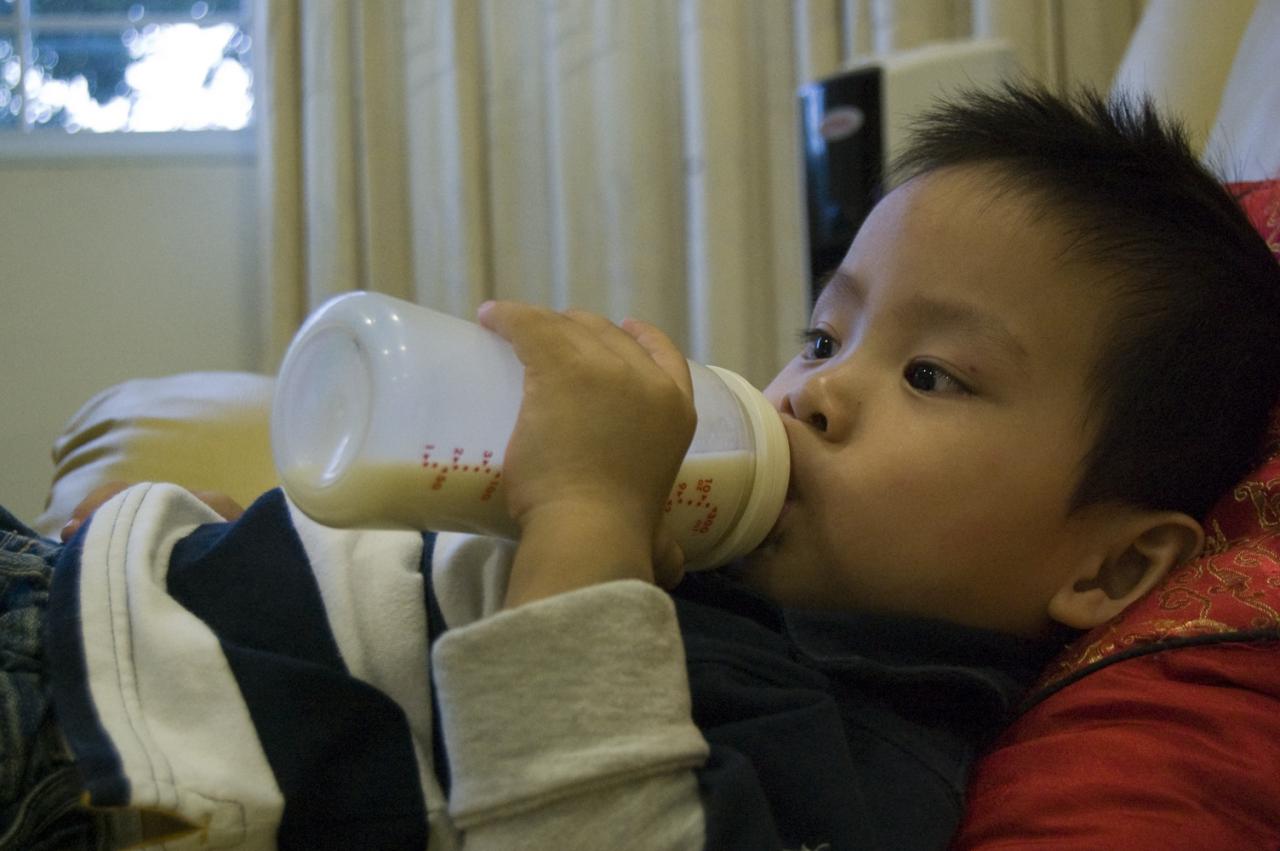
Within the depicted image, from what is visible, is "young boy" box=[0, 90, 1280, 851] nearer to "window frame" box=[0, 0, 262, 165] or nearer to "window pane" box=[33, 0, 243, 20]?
"window frame" box=[0, 0, 262, 165]

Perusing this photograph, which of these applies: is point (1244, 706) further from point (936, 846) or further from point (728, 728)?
point (728, 728)

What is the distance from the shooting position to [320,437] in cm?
63

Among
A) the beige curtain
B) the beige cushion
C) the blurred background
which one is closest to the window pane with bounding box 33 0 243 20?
the blurred background

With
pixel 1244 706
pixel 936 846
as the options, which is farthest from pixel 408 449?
pixel 1244 706

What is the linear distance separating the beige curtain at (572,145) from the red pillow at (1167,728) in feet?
5.02

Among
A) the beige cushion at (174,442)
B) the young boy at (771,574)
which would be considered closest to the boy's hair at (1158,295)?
the young boy at (771,574)

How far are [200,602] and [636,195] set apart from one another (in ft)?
5.88

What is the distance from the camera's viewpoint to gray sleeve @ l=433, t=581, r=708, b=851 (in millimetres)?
590

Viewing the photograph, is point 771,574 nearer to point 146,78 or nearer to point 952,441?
point 952,441

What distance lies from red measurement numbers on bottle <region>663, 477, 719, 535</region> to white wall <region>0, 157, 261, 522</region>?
2.02 m

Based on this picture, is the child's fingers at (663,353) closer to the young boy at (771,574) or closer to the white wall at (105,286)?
the young boy at (771,574)

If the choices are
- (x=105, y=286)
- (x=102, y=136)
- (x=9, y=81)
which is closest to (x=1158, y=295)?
(x=105, y=286)

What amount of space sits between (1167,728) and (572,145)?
6.28ft

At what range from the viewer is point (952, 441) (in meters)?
0.81
